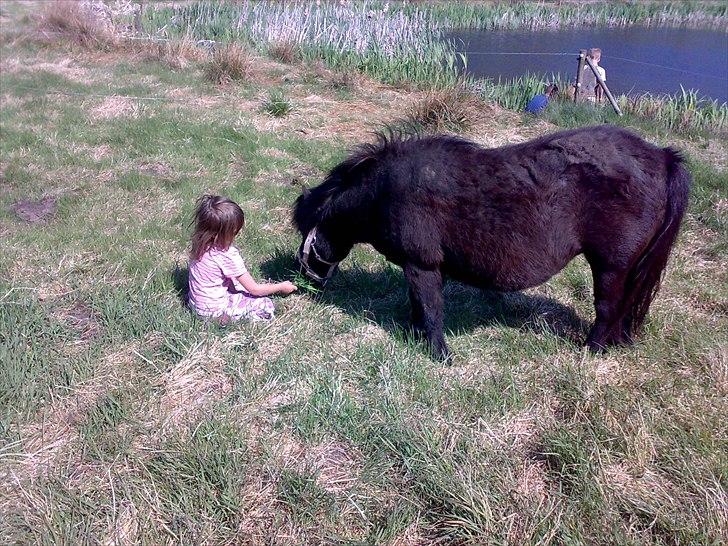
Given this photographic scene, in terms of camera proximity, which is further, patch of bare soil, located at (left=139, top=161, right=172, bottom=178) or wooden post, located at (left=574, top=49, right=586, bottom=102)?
wooden post, located at (left=574, top=49, right=586, bottom=102)

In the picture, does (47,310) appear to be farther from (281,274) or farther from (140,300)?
(281,274)

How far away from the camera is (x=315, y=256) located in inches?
192

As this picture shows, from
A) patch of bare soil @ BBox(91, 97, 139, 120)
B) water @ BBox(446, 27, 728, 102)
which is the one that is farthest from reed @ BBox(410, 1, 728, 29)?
patch of bare soil @ BBox(91, 97, 139, 120)

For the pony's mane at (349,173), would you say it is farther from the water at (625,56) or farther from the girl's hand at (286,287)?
the water at (625,56)

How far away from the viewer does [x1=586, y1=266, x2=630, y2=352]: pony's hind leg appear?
407cm

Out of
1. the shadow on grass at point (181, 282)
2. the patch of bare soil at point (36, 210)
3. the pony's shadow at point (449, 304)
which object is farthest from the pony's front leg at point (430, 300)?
the patch of bare soil at point (36, 210)

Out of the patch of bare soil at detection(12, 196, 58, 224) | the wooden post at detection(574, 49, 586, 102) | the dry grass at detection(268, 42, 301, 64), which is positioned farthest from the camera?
the dry grass at detection(268, 42, 301, 64)

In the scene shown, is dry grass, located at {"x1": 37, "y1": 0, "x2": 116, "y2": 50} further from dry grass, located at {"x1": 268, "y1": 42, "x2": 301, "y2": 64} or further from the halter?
the halter

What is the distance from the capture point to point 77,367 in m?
4.00

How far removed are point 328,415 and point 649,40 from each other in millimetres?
22168

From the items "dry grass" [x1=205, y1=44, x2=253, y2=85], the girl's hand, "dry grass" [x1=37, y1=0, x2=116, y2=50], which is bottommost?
the girl's hand

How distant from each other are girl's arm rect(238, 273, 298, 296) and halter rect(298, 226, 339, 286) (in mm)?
201

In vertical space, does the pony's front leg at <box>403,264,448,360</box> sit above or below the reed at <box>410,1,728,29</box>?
below

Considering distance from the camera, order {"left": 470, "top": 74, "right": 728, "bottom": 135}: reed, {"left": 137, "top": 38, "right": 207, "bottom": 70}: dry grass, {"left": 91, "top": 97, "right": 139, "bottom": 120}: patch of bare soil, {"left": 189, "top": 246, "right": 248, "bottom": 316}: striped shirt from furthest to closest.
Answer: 1. {"left": 137, "top": 38, "right": 207, "bottom": 70}: dry grass
2. {"left": 91, "top": 97, "right": 139, "bottom": 120}: patch of bare soil
3. {"left": 470, "top": 74, "right": 728, "bottom": 135}: reed
4. {"left": 189, "top": 246, "right": 248, "bottom": 316}: striped shirt
